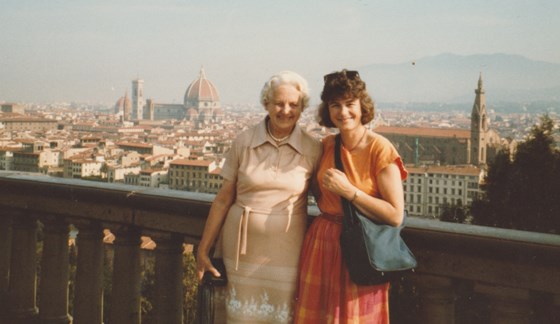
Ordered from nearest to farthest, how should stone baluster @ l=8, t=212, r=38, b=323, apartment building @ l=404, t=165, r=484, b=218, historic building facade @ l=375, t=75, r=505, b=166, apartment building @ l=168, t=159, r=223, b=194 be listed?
stone baluster @ l=8, t=212, r=38, b=323, apartment building @ l=404, t=165, r=484, b=218, apartment building @ l=168, t=159, r=223, b=194, historic building facade @ l=375, t=75, r=505, b=166

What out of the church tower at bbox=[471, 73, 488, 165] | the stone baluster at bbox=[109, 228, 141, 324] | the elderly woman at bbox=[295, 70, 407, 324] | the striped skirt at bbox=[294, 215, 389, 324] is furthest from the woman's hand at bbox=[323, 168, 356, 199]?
the church tower at bbox=[471, 73, 488, 165]

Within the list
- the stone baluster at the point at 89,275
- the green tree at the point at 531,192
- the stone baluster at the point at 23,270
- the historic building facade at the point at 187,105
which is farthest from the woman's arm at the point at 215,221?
the historic building facade at the point at 187,105

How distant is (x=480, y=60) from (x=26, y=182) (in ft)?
210

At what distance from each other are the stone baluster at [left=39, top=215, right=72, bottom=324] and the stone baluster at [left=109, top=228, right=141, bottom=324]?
0.27m

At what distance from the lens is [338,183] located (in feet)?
4.83

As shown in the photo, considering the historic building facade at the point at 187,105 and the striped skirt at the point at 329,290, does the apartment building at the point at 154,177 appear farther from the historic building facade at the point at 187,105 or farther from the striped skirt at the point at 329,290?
the historic building facade at the point at 187,105

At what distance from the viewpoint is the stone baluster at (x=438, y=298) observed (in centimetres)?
157

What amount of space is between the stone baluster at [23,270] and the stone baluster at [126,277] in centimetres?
46

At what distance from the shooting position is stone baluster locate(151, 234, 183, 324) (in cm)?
197

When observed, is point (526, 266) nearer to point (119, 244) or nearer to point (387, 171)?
point (387, 171)

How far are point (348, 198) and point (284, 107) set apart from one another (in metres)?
0.31

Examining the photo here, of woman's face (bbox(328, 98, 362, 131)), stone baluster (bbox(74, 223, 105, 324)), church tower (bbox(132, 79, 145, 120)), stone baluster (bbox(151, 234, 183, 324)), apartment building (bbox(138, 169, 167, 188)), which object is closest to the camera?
woman's face (bbox(328, 98, 362, 131))

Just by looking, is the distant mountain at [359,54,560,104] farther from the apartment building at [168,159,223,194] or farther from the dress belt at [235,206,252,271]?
the dress belt at [235,206,252,271]

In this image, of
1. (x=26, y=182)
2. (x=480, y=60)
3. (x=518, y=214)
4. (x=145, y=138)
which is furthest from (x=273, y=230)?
(x=145, y=138)
